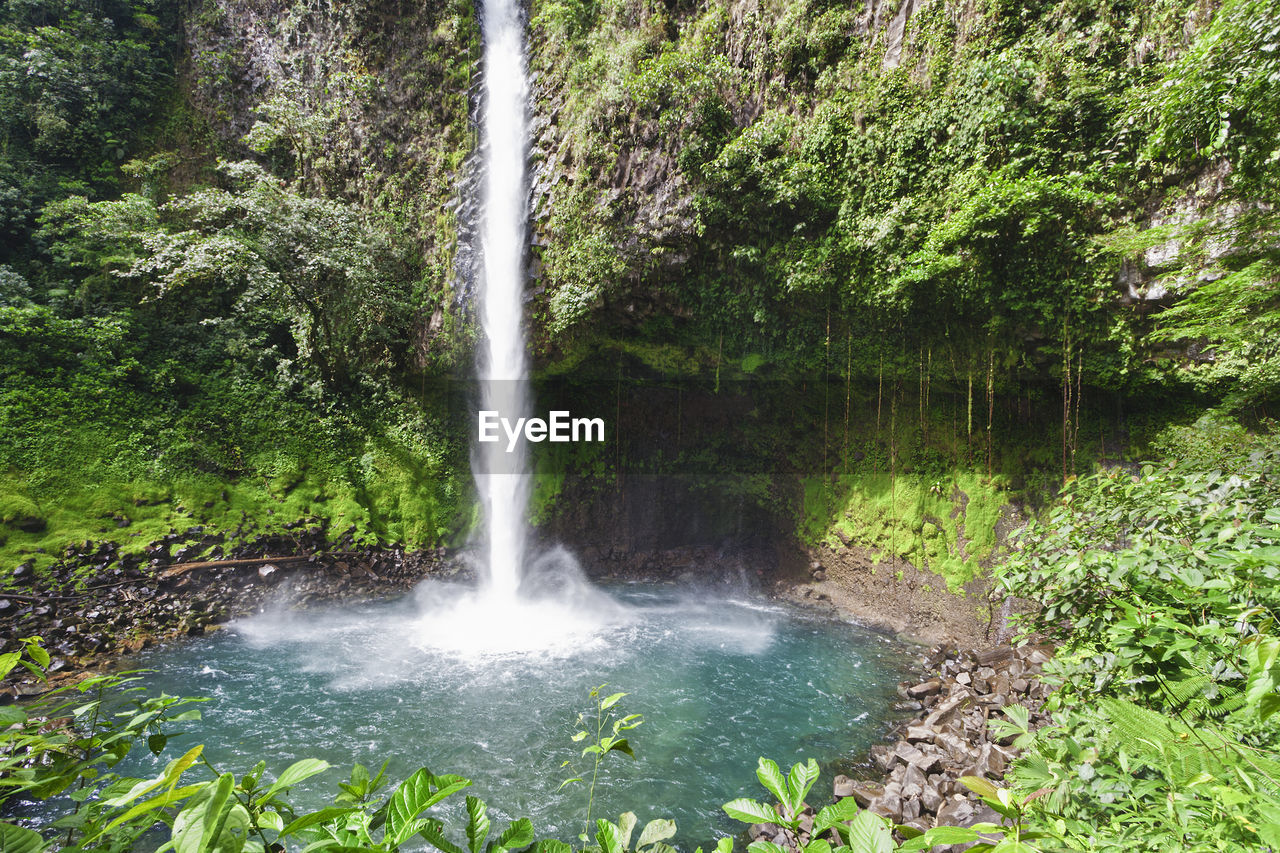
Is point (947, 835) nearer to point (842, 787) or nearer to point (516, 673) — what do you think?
point (842, 787)

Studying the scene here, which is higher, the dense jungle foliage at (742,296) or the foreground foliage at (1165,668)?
the dense jungle foliage at (742,296)

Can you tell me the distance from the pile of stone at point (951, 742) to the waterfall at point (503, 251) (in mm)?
7379

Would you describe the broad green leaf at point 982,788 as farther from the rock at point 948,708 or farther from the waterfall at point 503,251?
the waterfall at point 503,251

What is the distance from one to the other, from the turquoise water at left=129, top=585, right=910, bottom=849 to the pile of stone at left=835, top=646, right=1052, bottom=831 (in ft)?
1.53

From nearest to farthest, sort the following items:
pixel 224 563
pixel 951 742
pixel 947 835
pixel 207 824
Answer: pixel 207 824
pixel 947 835
pixel 951 742
pixel 224 563

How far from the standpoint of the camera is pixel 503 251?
1026cm

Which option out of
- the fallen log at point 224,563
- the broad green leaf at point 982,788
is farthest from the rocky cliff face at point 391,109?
the broad green leaf at point 982,788

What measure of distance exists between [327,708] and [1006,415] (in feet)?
34.2

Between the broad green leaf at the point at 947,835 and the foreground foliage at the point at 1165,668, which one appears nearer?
the broad green leaf at the point at 947,835

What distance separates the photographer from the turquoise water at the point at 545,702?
195 inches

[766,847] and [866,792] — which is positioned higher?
[766,847]

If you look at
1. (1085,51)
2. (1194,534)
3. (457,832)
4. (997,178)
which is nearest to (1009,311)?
(997,178)

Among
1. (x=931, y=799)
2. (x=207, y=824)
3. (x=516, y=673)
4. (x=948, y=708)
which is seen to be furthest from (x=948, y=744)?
(x=207, y=824)

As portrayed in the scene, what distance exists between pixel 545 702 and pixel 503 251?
320 inches
